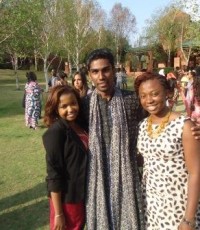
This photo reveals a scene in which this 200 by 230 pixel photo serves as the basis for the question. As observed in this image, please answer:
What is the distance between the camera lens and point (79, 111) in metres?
2.64

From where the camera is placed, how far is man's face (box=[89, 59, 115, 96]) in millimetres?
2525

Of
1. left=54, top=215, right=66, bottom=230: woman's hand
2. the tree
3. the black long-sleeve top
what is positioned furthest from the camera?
the tree

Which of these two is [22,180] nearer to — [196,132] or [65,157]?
[65,157]

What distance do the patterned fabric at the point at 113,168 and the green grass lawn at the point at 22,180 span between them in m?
1.90

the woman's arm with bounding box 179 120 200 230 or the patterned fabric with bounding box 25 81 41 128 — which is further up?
the woman's arm with bounding box 179 120 200 230

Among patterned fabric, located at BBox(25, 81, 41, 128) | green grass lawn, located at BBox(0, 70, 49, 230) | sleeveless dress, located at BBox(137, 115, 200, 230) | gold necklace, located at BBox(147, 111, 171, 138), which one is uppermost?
gold necklace, located at BBox(147, 111, 171, 138)

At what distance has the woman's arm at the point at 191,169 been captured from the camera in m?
2.15

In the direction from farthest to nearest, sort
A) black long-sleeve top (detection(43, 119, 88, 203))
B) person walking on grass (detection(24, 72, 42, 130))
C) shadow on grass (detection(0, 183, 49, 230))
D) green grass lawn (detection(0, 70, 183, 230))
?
person walking on grass (detection(24, 72, 42, 130)), green grass lawn (detection(0, 70, 183, 230)), shadow on grass (detection(0, 183, 49, 230)), black long-sleeve top (detection(43, 119, 88, 203))

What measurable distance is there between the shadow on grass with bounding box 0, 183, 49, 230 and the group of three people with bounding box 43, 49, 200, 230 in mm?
1809

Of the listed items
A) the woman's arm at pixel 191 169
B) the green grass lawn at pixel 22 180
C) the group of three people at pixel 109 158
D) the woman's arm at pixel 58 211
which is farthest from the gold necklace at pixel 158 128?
the green grass lawn at pixel 22 180

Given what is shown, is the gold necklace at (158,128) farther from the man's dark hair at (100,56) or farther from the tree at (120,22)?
the tree at (120,22)

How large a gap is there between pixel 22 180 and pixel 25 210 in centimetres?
120

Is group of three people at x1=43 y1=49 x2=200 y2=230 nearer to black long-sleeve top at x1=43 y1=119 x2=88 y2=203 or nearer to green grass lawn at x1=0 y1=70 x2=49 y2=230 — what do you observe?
A: black long-sleeve top at x1=43 y1=119 x2=88 y2=203

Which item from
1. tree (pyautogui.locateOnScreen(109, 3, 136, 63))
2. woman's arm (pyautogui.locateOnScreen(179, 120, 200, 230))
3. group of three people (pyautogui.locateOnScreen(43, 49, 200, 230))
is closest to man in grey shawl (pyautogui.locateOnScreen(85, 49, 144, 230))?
group of three people (pyautogui.locateOnScreen(43, 49, 200, 230))
